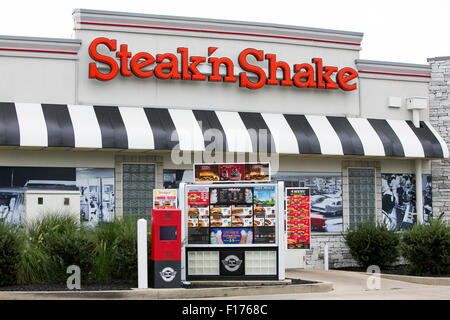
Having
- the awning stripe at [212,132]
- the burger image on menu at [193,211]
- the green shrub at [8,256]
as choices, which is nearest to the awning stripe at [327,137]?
the awning stripe at [212,132]

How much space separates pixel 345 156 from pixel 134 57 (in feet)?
23.5

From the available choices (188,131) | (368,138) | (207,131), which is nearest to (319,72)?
(368,138)

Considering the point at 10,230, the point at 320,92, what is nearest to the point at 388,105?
the point at 320,92

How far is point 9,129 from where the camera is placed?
1952cm

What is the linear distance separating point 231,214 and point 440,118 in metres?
11.9

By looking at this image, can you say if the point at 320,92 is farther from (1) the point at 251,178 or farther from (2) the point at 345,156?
(1) the point at 251,178

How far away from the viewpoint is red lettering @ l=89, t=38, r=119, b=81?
21.2 meters

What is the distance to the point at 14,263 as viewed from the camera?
1534cm

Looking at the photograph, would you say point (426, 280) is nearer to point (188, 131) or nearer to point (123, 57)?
point (188, 131)

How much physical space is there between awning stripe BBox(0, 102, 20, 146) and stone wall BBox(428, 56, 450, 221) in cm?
1382

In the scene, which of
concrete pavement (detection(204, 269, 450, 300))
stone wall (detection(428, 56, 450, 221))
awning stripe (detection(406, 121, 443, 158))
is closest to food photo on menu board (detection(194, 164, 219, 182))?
concrete pavement (detection(204, 269, 450, 300))

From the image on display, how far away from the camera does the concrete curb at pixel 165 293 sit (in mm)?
14016

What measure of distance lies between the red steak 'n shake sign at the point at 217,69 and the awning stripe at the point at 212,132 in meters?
1.15

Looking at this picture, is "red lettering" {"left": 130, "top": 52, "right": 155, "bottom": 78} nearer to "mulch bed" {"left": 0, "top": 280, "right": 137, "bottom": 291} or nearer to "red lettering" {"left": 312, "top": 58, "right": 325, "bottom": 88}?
"red lettering" {"left": 312, "top": 58, "right": 325, "bottom": 88}
